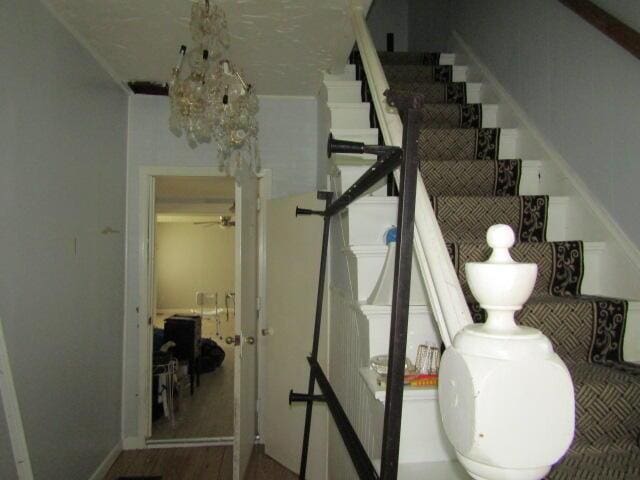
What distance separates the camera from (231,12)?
186cm

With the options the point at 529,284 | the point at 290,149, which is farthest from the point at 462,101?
the point at 529,284

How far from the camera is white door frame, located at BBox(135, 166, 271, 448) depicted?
2.81 metres

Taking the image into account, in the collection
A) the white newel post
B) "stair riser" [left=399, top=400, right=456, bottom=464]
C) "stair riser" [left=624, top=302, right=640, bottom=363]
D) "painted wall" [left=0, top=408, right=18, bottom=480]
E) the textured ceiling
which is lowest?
"painted wall" [left=0, top=408, right=18, bottom=480]

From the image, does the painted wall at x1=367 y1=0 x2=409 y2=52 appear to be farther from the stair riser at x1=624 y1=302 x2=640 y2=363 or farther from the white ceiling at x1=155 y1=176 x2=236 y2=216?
the stair riser at x1=624 y1=302 x2=640 y2=363

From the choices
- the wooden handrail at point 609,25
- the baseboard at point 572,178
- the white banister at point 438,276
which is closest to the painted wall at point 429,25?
the baseboard at point 572,178

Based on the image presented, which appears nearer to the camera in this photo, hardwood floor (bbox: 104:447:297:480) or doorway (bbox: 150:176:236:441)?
hardwood floor (bbox: 104:447:297:480)

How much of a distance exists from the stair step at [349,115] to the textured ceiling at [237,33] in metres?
0.43

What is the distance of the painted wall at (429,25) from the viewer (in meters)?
3.34

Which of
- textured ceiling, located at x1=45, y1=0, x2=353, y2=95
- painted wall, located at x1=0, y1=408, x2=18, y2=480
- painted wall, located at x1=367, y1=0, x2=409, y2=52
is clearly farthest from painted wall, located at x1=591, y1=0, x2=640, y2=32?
painted wall, located at x1=367, y1=0, x2=409, y2=52

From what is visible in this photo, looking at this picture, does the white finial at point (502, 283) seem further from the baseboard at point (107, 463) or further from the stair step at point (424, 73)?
the baseboard at point (107, 463)

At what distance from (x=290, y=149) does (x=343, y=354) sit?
1.77 meters

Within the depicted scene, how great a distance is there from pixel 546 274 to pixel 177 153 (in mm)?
2657

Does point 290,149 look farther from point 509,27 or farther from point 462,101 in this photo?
point 509,27

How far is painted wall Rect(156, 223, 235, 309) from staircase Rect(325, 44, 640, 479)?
777cm
